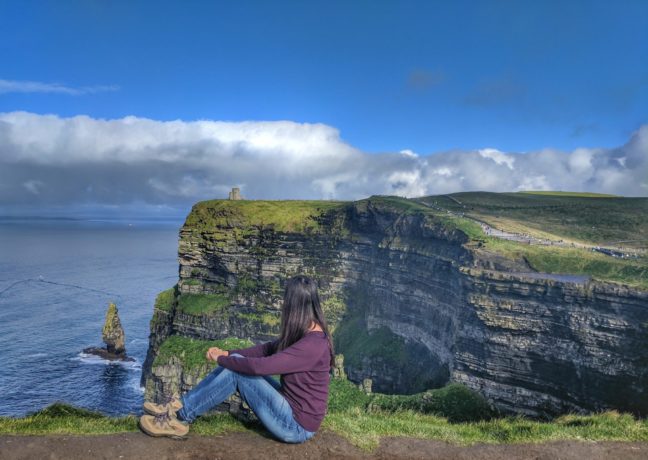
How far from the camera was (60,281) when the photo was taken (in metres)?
142

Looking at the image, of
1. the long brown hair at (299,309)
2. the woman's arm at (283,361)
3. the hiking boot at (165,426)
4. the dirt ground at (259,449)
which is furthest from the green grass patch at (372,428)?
the long brown hair at (299,309)

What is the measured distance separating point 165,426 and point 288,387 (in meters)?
2.54

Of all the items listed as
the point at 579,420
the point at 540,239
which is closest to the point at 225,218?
the point at 540,239

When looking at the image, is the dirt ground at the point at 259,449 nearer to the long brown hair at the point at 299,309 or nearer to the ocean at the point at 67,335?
the long brown hair at the point at 299,309

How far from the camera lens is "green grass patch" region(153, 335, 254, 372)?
50281mm

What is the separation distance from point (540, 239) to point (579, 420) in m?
47.3

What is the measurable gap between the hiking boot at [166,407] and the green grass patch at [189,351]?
3896cm

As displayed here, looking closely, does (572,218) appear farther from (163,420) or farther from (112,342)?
(163,420)

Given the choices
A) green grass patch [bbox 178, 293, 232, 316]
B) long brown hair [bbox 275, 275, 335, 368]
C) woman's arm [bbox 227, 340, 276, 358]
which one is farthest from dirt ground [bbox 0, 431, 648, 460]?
green grass patch [bbox 178, 293, 232, 316]

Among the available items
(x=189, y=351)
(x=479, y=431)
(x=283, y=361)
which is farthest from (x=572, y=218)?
(x=283, y=361)

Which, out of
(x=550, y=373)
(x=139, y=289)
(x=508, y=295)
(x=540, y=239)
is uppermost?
(x=540, y=239)

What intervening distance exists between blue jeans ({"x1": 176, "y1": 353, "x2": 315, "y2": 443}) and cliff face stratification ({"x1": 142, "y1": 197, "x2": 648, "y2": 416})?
33834 mm

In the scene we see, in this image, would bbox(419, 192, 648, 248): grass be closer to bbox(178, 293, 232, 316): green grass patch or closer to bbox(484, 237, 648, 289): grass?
bbox(484, 237, 648, 289): grass

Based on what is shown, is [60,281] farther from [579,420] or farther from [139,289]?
[579,420]
